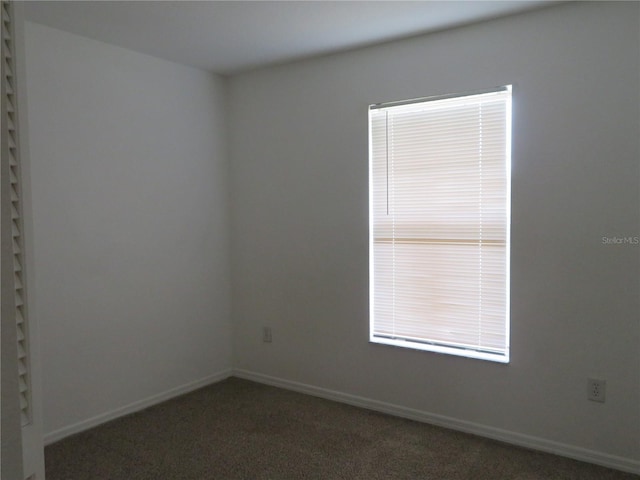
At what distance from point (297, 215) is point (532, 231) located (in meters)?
1.72

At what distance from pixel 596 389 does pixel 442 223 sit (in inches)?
50.1

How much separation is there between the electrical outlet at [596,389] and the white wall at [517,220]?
0.12 ft

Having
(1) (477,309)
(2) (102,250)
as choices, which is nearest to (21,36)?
(2) (102,250)

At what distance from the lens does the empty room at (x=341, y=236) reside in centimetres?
261

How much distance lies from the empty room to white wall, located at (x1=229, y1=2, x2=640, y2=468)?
0.01 meters

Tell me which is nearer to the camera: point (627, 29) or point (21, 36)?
point (21, 36)

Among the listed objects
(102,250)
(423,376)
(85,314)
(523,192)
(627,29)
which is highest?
(627,29)

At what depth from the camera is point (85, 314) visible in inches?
123

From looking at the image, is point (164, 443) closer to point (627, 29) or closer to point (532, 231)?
point (532, 231)

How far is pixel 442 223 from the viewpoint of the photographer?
3119 mm

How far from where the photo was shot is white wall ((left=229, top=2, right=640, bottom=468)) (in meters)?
2.55

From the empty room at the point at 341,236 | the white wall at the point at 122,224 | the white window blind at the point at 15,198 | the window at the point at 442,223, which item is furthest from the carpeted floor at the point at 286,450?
the white window blind at the point at 15,198

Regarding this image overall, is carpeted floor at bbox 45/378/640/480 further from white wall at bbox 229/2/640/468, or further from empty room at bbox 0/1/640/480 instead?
white wall at bbox 229/2/640/468

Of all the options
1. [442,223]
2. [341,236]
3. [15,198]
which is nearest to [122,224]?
[341,236]
